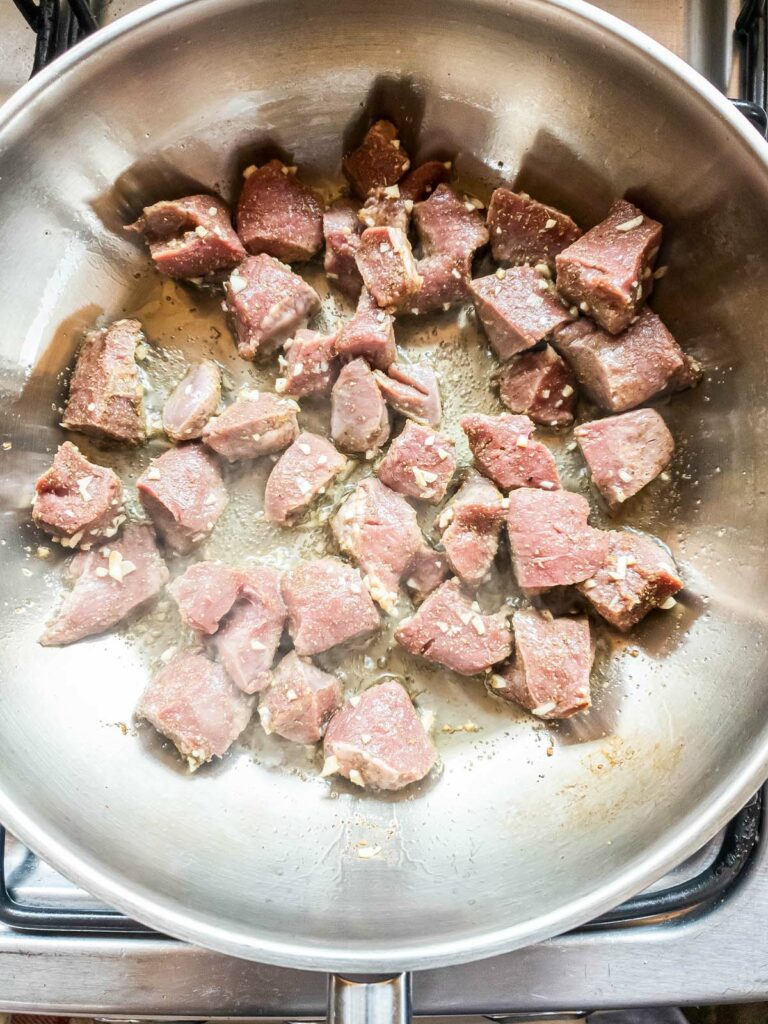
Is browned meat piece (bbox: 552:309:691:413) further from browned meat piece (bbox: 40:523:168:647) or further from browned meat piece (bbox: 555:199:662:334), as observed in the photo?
browned meat piece (bbox: 40:523:168:647)

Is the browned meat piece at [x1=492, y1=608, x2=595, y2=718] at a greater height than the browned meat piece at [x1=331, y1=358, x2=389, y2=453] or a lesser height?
lesser

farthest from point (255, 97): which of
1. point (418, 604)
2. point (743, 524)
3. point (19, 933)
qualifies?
point (19, 933)

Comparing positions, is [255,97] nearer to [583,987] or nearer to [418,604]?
[418,604]

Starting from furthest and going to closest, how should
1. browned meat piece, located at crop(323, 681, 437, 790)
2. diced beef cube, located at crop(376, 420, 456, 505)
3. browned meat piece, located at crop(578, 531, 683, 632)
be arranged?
diced beef cube, located at crop(376, 420, 456, 505), browned meat piece, located at crop(578, 531, 683, 632), browned meat piece, located at crop(323, 681, 437, 790)

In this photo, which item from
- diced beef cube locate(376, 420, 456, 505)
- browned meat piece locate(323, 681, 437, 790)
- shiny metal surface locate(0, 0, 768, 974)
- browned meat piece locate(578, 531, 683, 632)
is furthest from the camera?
diced beef cube locate(376, 420, 456, 505)

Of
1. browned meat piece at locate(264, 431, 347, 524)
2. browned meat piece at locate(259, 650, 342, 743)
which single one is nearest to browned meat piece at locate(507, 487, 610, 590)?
browned meat piece at locate(264, 431, 347, 524)

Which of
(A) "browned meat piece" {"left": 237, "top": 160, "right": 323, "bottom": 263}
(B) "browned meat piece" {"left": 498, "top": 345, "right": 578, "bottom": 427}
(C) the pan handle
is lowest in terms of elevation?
(C) the pan handle

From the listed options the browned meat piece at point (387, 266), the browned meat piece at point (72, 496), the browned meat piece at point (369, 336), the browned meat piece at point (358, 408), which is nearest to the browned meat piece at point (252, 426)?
the browned meat piece at point (358, 408)

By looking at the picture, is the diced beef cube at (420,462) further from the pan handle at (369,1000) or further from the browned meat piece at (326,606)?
the pan handle at (369,1000)
